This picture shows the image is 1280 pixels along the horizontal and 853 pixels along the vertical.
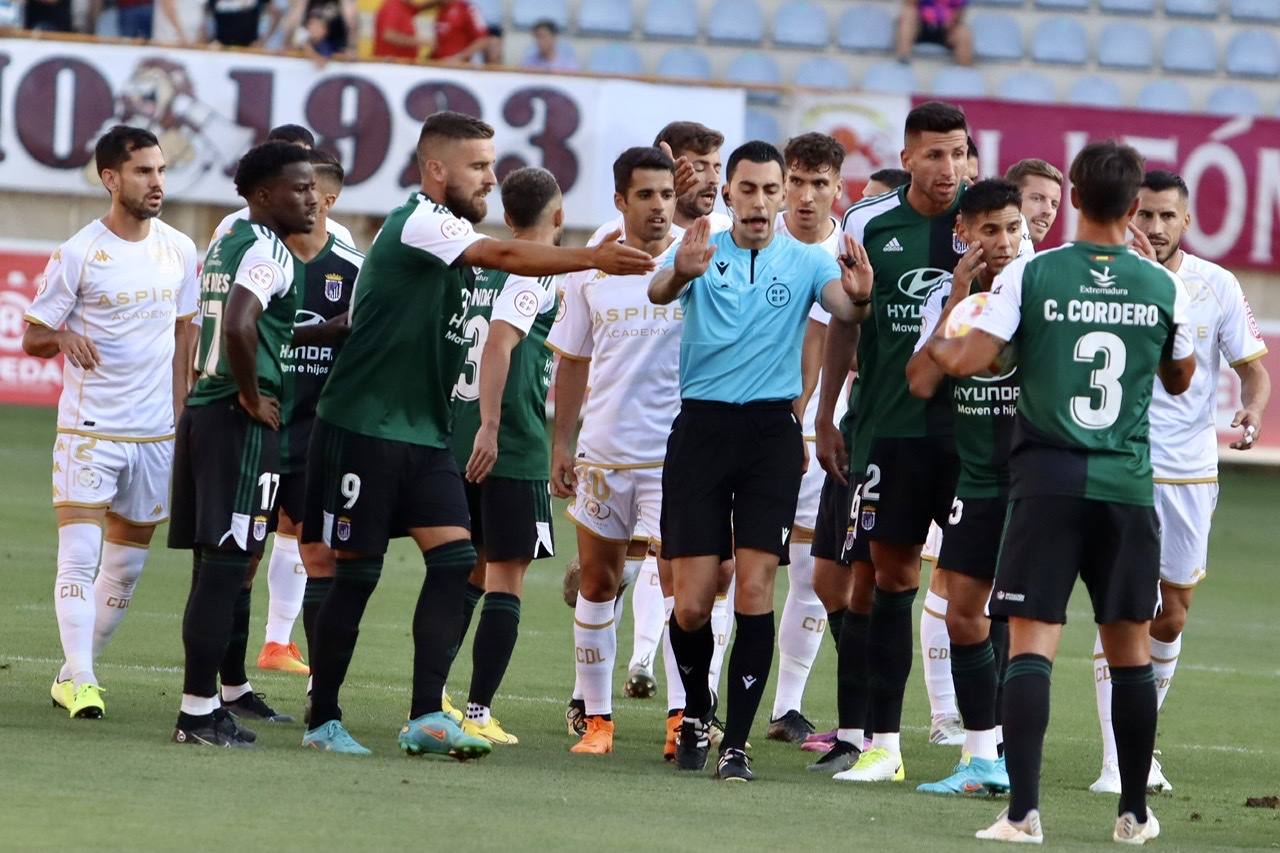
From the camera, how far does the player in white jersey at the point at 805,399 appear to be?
24.8 feet

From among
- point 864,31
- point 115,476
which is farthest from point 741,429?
point 864,31

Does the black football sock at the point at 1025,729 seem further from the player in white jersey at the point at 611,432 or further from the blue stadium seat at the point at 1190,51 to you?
the blue stadium seat at the point at 1190,51

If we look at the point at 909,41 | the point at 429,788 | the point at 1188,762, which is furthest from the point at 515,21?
the point at 429,788

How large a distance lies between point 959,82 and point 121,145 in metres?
14.4

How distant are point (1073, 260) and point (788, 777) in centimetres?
218

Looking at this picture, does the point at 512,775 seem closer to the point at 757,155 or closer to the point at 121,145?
the point at 757,155

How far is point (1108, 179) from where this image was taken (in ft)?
18.9

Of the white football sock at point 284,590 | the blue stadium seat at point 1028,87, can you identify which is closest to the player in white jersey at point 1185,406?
the white football sock at point 284,590

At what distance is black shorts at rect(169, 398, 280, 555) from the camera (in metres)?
6.73

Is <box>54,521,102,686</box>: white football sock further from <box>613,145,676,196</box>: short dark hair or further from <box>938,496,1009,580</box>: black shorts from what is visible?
<box>938,496,1009,580</box>: black shorts

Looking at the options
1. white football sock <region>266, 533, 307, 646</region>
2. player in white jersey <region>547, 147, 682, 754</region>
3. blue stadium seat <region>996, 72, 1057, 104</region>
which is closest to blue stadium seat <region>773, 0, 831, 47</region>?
blue stadium seat <region>996, 72, 1057, 104</region>

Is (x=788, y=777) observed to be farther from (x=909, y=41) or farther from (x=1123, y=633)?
(x=909, y=41)

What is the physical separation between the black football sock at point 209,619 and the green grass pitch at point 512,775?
10.1 inches

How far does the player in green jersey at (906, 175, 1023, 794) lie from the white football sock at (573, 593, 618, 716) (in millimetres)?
1301
